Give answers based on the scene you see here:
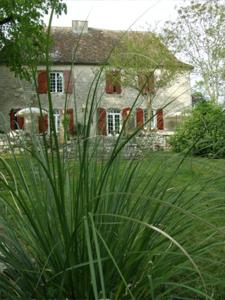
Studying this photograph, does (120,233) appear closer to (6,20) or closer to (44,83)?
(44,83)

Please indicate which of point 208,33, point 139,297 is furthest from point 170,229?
point 208,33

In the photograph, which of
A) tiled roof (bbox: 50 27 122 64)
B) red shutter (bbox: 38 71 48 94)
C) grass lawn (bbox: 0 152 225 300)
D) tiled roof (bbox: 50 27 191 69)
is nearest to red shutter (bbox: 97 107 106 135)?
red shutter (bbox: 38 71 48 94)

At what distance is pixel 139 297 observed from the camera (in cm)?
171

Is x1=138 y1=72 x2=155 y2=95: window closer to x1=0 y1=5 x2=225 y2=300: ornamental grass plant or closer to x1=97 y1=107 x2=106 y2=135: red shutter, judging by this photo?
x1=0 y1=5 x2=225 y2=300: ornamental grass plant

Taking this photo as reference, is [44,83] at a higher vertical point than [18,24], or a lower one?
lower

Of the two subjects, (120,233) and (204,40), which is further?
(204,40)

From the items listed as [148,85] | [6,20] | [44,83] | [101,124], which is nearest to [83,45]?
[6,20]

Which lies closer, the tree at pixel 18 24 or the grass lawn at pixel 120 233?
the grass lawn at pixel 120 233

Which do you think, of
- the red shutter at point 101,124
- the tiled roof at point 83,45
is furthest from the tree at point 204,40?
the red shutter at point 101,124

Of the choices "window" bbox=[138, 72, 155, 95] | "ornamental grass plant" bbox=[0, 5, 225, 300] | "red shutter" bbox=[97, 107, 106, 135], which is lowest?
"ornamental grass plant" bbox=[0, 5, 225, 300]

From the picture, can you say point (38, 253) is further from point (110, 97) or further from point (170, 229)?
point (110, 97)

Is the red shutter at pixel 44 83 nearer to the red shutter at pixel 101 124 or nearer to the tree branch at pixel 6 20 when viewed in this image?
the red shutter at pixel 101 124

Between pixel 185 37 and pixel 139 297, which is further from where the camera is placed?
pixel 185 37

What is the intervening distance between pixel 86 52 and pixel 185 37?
6.51 metres
